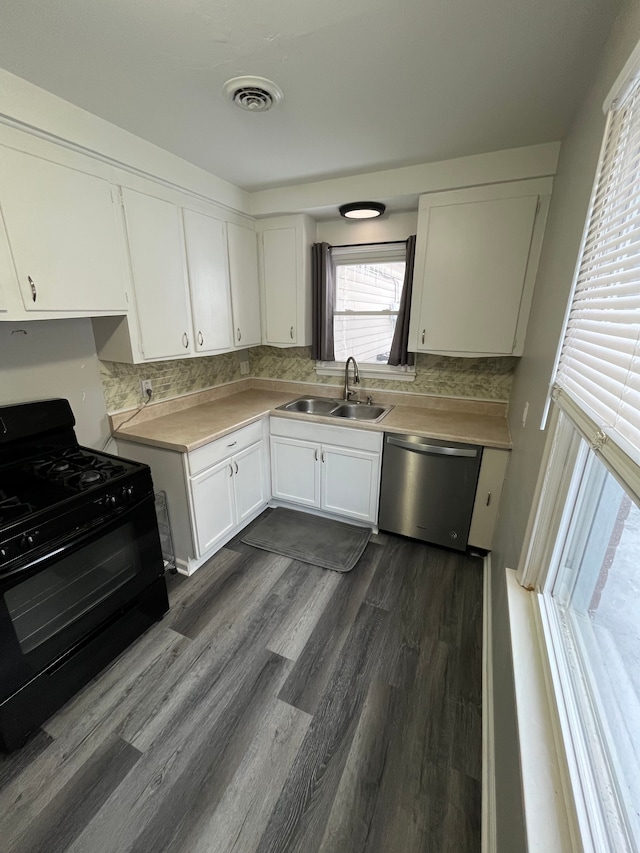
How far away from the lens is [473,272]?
220 cm

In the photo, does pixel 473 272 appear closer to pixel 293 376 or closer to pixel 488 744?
pixel 293 376

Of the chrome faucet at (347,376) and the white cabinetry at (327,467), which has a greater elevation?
the chrome faucet at (347,376)

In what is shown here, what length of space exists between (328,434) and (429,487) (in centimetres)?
80

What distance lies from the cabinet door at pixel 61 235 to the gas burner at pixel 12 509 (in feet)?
2.71

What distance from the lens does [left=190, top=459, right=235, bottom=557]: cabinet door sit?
2.17m

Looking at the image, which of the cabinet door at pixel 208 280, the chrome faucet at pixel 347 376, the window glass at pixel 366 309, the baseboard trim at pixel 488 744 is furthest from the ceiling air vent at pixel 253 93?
the baseboard trim at pixel 488 744

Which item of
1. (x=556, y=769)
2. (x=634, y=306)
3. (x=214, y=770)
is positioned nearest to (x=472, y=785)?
(x=556, y=769)

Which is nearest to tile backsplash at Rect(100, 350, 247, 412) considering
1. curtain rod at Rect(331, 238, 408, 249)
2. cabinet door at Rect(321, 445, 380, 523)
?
cabinet door at Rect(321, 445, 380, 523)

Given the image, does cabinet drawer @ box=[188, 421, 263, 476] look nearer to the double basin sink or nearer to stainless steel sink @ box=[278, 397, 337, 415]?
the double basin sink

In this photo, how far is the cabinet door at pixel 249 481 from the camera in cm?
254

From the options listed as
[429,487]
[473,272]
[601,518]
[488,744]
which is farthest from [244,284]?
[488,744]

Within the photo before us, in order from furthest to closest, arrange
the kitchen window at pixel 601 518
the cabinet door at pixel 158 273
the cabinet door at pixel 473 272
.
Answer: the cabinet door at pixel 473 272
the cabinet door at pixel 158 273
the kitchen window at pixel 601 518

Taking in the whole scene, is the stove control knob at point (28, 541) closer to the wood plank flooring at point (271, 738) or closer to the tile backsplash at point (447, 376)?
the wood plank flooring at point (271, 738)

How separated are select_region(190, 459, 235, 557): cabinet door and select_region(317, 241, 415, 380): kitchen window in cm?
136
